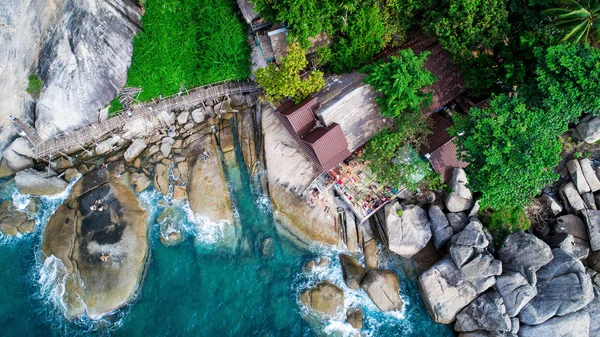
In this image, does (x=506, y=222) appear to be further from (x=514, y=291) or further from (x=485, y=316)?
(x=485, y=316)

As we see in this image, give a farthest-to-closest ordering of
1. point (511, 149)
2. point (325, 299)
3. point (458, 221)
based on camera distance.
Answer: point (458, 221), point (325, 299), point (511, 149)

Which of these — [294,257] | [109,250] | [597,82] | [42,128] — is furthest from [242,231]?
[597,82]

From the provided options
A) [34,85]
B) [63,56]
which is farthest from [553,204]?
[34,85]

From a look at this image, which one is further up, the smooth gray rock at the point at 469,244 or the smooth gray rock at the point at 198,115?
the smooth gray rock at the point at 198,115

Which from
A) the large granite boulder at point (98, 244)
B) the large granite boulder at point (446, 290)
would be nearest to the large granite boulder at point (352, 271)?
the large granite boulder at point (446, 290)

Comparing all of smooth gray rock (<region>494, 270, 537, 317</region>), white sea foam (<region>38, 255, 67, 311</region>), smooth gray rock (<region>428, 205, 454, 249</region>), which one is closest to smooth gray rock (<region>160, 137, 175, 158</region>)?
white sea foam (<region>38, 255, 67, 311</region>)

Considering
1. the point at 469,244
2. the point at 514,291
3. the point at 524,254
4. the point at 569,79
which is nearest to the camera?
the point at 569,79

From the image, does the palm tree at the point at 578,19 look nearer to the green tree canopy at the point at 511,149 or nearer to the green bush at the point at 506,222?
the green tree canopy at the point at 511,149
